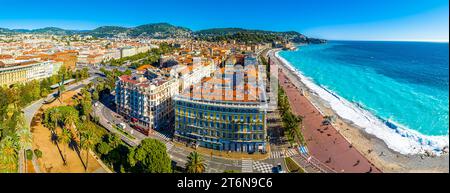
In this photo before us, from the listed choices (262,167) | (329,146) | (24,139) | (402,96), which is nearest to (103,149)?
(24,139)

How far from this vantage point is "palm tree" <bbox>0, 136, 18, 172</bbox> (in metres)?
14.2

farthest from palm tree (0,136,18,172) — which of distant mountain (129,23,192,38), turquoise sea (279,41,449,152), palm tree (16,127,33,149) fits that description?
distant mountain (129,23,192,38)

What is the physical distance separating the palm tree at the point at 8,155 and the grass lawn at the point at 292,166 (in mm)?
14626

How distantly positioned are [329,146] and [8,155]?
19.9 meters

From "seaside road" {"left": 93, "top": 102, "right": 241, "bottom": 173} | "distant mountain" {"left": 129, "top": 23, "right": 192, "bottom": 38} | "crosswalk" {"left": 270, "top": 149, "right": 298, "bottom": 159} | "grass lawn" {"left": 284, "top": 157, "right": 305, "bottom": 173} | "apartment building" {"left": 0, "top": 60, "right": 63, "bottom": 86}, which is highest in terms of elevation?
"distant mountain" {"left": 129, "top": 23, "right": 192, "bottom": 38}

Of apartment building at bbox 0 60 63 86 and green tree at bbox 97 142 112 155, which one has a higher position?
apartment building at bbox 0 60 63 86

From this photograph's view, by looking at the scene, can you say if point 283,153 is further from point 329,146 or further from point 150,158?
point 150,158

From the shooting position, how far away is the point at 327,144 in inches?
828

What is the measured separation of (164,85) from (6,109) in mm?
13022

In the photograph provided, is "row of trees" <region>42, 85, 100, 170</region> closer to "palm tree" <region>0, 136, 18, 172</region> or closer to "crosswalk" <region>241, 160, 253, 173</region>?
"palm tree" <region>0, 136, 18, 172</region>

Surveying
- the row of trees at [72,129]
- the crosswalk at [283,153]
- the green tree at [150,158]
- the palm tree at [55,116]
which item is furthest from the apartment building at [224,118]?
the palm tree at [55,116]

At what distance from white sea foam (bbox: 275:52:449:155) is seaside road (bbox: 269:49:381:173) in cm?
267

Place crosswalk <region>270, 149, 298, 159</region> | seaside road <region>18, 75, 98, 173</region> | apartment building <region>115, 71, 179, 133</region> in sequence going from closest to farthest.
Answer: seaside road <region>18, 75, 98, 173</region>
crosswalk <region>270, 149, 298, 159</region>
apartment building <region>115, 71, 179, 133</region>

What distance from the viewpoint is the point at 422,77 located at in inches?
1880
